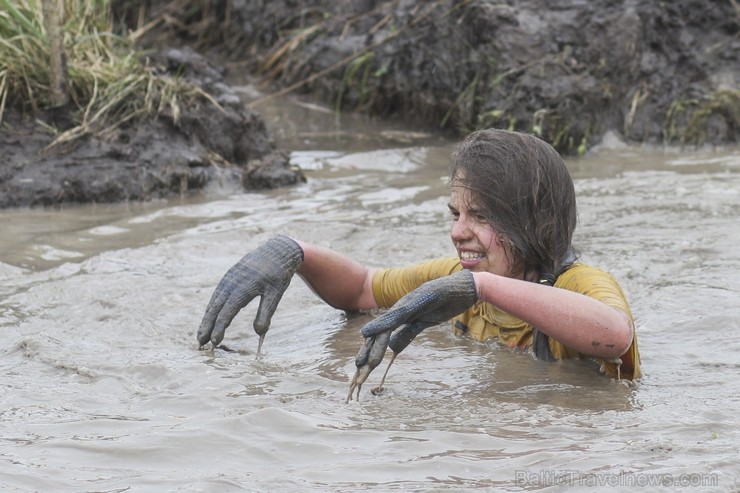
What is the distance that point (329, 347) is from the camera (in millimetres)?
4199

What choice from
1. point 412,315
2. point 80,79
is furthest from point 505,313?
point 80,79

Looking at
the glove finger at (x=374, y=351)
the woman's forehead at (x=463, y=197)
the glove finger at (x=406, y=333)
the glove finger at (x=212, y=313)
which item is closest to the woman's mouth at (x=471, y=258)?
the woman's forehead at (x=463, y=197)

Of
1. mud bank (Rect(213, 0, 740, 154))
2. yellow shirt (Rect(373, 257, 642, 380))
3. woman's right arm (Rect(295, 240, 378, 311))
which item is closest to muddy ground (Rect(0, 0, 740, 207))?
mud bank (Rect(213, 0, 740, 154))

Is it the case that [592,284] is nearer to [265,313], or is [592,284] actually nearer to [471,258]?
[471,258]

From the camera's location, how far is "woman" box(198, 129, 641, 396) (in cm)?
337

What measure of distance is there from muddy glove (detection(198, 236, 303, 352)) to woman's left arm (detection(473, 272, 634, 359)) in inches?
35.3

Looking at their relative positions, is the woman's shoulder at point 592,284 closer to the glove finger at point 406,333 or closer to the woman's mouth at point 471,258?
the woman's mouth at point 471,258

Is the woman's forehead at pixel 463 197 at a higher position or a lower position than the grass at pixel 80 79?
lower

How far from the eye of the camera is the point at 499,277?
3471 mm

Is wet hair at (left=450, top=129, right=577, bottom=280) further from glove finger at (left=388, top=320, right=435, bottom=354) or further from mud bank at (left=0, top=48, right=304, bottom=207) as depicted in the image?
mud bank at (left=0, top=48, right=304, bottom=207)

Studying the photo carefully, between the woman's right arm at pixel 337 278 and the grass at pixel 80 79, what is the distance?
3.00 metres

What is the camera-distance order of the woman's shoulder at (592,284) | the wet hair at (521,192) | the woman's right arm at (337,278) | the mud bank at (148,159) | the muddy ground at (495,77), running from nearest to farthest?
the woman's shoulder at (592,284)
the wet hair at (521,192)
the woman's right arm at (337,278)
the mud bank at (148,159)
the muddy ground at (495,77)

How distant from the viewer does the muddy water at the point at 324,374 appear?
9.36 feet

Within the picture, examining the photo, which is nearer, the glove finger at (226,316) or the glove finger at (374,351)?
the glove finger at (374,351)
